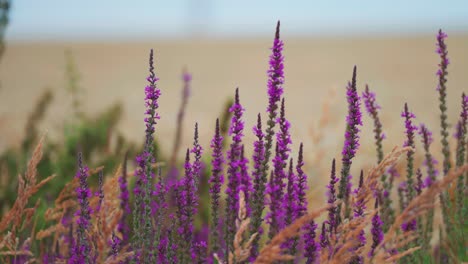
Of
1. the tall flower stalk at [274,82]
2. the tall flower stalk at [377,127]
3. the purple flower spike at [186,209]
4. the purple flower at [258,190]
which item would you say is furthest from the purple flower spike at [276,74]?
the tall flower stalk at [377,127]

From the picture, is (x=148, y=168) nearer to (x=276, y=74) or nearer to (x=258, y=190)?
(x=258, y=190)

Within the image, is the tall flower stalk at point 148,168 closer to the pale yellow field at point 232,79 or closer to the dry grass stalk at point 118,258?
the dry grass stalk at point 118,258

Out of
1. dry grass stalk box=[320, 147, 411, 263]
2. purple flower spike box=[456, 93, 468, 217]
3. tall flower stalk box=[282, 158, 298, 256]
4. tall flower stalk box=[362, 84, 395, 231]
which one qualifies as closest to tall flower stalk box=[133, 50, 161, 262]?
tall flower stalk box=[282, 158, 298, 256]

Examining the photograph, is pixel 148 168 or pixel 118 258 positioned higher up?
pixel 148 168

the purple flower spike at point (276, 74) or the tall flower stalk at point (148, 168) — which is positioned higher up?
the purple flower spike at point (276, 74)

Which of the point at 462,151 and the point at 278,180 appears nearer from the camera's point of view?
the point at 278,180

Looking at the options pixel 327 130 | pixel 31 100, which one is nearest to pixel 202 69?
pixel 31 100

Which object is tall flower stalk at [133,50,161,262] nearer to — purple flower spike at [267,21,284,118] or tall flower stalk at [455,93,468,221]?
purple flower spike at [267,21,284,118]

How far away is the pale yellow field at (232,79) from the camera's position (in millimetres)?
15070

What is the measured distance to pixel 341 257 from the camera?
1.98 m

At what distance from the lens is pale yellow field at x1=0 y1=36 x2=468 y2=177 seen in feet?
49.4

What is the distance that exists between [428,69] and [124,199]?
2615 cm

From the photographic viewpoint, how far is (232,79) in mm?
27500

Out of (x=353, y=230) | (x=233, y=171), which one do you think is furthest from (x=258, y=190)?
(x=353, y=230)
